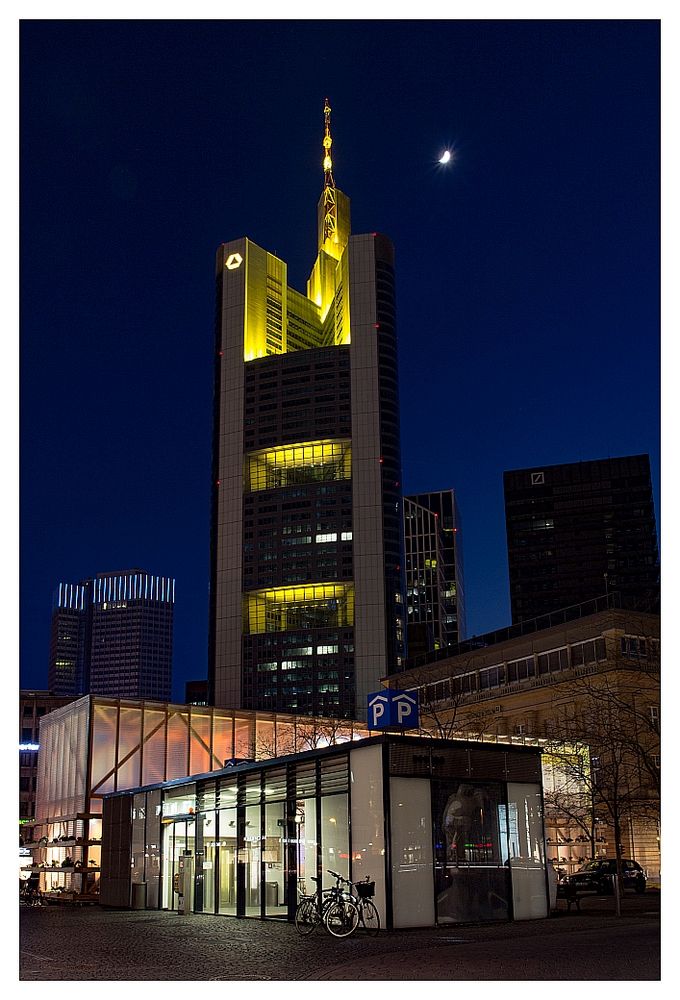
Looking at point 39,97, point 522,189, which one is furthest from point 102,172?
point 39,97

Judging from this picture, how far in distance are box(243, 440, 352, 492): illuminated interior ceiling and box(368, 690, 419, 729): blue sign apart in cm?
14041

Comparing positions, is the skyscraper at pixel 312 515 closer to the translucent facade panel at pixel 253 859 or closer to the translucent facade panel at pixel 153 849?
the translucent facade panel at pixel 153 849

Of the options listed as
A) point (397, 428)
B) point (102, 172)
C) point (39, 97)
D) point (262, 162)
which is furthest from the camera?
point (262, 162)

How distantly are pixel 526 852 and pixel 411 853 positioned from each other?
3.95m

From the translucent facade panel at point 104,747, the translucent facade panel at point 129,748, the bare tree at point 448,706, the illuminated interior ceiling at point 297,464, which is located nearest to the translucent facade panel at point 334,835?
the translucent facade panel at point 104,747

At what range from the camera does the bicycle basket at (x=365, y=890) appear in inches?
768

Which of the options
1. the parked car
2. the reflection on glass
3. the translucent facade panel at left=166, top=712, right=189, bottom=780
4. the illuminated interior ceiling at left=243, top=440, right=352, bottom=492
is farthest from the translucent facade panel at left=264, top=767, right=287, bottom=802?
the illuminated interior ceiling at left=243, top=440, right=352, bottom=492

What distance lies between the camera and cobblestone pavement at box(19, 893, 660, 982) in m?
13.5

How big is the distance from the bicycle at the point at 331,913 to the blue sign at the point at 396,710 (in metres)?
3.89

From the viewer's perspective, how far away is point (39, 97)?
22031 mm

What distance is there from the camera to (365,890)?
19562mm

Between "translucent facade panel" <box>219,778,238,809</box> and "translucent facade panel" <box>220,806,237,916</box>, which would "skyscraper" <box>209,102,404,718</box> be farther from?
"translucent facade panel" <box>219,778,238,809</box>
